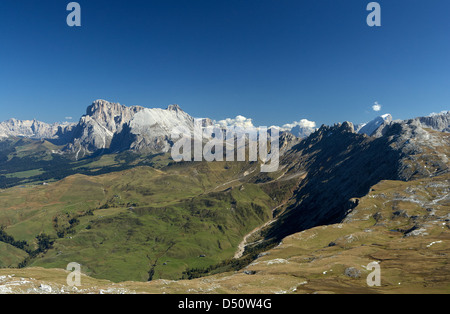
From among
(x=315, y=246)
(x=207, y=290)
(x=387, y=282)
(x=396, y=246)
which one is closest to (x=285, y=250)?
(x=315, y=246)

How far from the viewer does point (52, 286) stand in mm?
73125

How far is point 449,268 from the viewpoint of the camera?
8781 centimetres

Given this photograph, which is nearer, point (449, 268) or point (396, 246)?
point (449, 268)

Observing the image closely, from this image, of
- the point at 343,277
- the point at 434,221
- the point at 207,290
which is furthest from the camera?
the point at 434,221

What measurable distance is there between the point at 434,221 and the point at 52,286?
22316 cm
